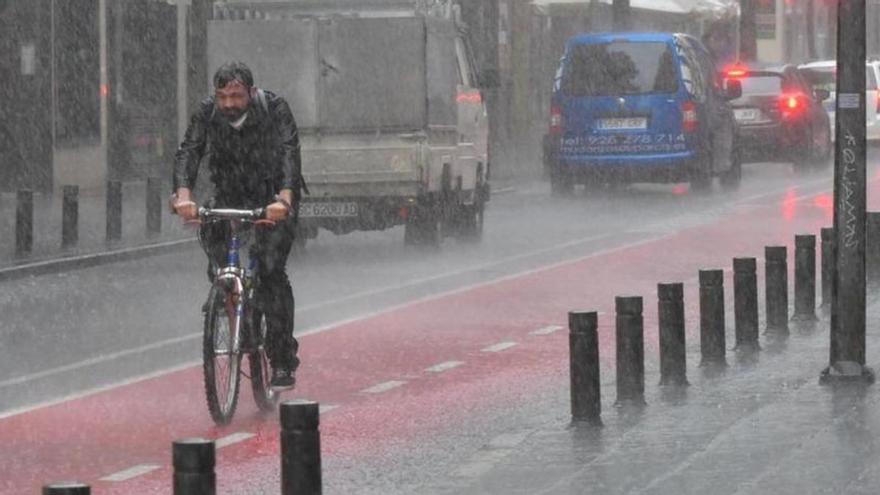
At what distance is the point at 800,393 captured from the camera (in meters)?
11.9

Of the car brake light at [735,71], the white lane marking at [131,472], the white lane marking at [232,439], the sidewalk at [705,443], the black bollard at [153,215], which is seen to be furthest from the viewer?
the car brake light at [735,71]

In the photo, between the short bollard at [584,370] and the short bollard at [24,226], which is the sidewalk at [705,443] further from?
the short bollard at [24,226]

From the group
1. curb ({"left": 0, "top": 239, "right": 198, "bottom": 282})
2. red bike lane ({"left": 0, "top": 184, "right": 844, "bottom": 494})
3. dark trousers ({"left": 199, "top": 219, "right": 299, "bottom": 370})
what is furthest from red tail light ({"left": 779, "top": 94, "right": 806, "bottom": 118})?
dark trousers ({"left": 199, "top": 219, "right": 299, "bottom": 370})

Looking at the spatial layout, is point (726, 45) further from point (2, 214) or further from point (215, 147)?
point (215, 147)

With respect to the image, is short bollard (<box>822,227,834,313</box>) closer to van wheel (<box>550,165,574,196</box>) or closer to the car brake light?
van wheel (<box>550,165,574,196</box>)

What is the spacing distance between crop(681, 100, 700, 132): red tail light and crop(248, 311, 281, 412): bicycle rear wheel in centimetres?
2043

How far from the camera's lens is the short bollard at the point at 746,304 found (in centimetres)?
1400

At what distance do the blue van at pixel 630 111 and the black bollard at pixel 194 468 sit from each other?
26.2m

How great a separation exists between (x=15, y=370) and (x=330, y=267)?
820cm

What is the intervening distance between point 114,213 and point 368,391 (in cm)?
1271

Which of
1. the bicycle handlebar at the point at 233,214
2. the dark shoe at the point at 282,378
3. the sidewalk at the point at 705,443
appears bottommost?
the sidewalk at the point at 705,443

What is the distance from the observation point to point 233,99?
11.7 metres

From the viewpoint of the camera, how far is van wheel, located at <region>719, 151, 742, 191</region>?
35062 mm

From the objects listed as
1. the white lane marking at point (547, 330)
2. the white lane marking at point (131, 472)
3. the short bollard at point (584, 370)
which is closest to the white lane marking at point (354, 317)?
the white lane marking at point (547, 330)
